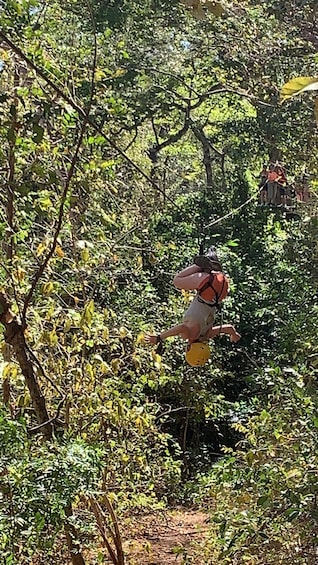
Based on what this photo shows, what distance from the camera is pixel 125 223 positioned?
489 centimetres

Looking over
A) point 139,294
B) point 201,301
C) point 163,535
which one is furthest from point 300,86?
point 139,294

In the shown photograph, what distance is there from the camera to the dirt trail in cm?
415

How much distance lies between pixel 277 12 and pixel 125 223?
6.38ft

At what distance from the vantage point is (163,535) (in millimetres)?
4668

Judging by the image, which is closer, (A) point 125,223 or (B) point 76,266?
(B) point 76,266

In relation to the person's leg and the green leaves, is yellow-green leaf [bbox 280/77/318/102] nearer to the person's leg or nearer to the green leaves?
the green leaves

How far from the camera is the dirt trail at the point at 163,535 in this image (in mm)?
4148

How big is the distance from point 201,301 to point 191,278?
0.68 ft

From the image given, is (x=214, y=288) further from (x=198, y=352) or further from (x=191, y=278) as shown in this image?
(x=198, y=352)

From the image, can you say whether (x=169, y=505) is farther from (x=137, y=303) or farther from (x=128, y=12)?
(x=128, y=12)

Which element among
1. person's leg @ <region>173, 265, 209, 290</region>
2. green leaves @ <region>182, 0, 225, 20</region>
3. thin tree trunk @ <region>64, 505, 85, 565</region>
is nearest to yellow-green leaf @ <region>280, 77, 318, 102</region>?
green leaves @ <region>182, 0, 225, 20</region>

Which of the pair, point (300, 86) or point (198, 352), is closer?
point (300, 86)

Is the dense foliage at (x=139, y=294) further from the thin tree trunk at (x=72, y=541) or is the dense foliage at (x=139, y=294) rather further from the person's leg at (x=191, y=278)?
the person's leg at (x=191, y=278)

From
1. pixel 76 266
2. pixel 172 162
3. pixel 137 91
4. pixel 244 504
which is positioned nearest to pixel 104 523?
pixel 244 504
